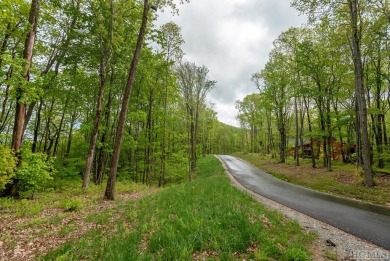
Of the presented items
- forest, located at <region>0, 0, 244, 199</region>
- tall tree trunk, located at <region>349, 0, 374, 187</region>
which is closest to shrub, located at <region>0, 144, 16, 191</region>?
forest, located at <region>0, 0, 244, 199</region>

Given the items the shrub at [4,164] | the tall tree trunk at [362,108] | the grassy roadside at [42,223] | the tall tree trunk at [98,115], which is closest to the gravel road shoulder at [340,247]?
the grassy roadside at [42,223]

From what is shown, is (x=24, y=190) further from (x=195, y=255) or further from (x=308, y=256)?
(x=308, y=256)

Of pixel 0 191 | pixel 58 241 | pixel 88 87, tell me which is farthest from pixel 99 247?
pixel 88 87

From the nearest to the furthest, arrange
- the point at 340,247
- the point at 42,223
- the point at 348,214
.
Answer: the point at 340,247, the point at 42,223, the point at 348,214

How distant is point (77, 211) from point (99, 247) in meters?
4.84

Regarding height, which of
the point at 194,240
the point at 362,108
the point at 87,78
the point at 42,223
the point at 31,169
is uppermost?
the point at 87,78

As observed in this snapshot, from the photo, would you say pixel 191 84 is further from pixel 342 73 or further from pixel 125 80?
pixel 342 73

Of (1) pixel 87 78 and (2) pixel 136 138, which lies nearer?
(1) pixel 87 78

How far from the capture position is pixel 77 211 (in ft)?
29.7

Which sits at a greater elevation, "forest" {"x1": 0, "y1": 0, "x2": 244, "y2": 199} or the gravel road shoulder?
"forest" {"x1": 0, "y1": 0, "x2": 244, "y2": 199}

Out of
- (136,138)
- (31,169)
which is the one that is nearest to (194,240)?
(31,169)

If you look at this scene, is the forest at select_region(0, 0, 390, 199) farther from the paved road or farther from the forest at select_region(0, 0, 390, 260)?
the paved road

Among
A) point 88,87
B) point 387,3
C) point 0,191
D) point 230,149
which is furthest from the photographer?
point 230,149

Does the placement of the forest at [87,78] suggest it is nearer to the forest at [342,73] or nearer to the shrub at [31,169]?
the shrub at [31,169]
